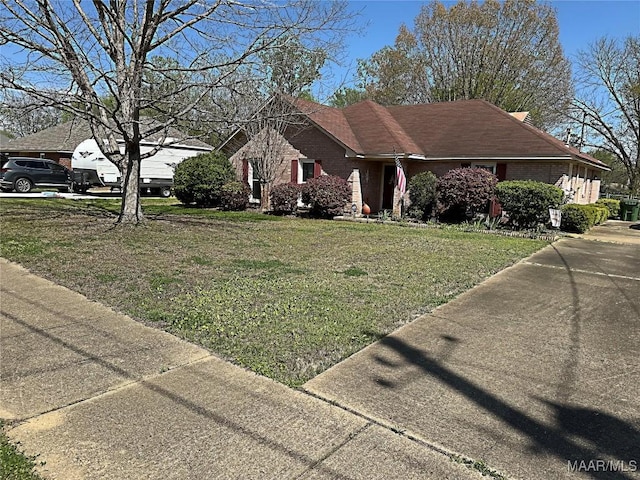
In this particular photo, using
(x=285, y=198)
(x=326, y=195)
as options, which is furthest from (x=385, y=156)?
(x=285, y=198)

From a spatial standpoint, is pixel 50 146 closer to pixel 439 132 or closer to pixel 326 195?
pixel 326 195

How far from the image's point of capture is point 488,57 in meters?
31.6

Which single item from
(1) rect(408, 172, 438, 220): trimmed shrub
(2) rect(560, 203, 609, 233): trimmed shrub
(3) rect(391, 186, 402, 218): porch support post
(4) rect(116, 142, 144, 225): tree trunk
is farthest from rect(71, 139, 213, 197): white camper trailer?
(2) rect(560, 203, 609, 233): trimmed shrub

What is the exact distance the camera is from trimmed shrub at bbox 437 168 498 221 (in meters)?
14.9

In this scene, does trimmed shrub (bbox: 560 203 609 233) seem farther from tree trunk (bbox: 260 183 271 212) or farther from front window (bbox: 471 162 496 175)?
tree trunk (bbox: 260 183 271 212)

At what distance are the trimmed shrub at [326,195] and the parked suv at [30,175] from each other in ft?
49.7

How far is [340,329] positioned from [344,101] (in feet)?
125

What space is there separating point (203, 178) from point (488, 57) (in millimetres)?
23390

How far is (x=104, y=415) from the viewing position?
9.60ft

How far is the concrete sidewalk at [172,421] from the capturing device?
8.13 ft

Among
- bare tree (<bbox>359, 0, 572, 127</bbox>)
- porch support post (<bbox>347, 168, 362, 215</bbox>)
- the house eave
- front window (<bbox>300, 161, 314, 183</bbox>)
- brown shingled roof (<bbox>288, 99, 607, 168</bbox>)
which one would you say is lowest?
porch support post (<bbox>347, 168, 362, 215</bbox>)

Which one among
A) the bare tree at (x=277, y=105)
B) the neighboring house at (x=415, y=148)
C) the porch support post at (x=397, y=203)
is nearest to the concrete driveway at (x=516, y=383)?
the bare tree at (x=277, y=105)

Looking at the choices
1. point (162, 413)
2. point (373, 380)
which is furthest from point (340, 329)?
point (162, 413)

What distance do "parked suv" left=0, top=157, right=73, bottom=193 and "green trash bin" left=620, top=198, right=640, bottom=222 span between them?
28.3m
